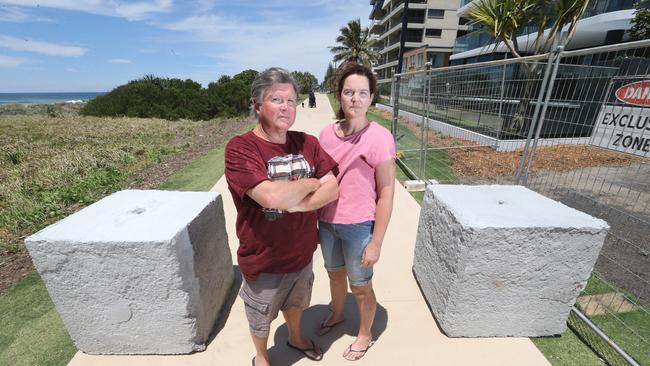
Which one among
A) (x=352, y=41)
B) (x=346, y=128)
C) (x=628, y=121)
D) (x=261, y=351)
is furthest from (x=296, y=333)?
(x=352, y=41)

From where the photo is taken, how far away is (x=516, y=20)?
297 inches

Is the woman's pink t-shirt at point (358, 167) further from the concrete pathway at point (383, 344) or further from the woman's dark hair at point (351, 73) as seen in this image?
the concrete pathway at point (383, 344)

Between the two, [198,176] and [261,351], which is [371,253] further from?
[198,176]

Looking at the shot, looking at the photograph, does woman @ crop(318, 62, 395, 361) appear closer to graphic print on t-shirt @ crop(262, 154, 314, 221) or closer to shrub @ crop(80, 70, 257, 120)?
graphic print on t-shirt @ crop(262, 154, 314, 221)

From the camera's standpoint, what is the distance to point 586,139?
2.62m

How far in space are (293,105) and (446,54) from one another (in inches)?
1753

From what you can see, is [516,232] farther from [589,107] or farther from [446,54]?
[446,54]

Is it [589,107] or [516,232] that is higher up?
[589,107]

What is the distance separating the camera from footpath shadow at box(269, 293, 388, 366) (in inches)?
82.1

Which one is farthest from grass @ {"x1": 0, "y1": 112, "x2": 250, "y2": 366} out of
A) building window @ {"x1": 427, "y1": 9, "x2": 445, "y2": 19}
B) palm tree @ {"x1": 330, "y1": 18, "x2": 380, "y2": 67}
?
building window @ {"x1": 427, "y1": 9, "x2": 445, "y2": 19}

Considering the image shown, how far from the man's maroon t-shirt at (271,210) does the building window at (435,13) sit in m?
46.8

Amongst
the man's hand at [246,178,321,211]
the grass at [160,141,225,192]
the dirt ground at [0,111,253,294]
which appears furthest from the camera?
the grass at [160,141,225,192]

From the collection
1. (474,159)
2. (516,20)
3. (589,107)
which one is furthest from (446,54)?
(589,107)

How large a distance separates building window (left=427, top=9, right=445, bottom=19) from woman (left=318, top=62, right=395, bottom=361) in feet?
152
